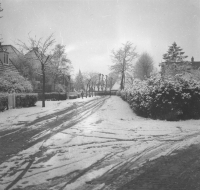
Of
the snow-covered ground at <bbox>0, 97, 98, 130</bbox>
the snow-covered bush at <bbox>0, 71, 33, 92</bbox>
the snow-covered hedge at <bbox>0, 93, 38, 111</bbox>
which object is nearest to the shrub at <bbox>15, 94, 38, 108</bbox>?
the snow-covered hedge at <bbox>0, 93, 38, 111</bbox>

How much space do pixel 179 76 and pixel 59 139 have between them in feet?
26.3

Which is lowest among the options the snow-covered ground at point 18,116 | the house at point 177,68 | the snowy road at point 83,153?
the snowy road at point 83,153

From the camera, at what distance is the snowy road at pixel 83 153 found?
3193 millimetres

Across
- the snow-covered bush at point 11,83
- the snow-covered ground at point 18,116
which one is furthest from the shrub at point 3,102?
the snow-covered bush at point 11,83

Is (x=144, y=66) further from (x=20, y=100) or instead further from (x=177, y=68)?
(x=20, y=100)

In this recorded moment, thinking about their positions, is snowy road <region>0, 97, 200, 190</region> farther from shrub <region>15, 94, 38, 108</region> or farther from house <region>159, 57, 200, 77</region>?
house <region>159, 57, 200, 77</region>

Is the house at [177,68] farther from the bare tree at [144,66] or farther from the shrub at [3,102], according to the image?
the shrub at [3,102]

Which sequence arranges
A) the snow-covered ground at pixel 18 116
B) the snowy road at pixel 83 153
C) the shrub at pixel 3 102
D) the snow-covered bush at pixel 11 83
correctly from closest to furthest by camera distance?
the snowy road at pixel 83 153
the snow-covered ground at pixel 18 116
the shrub at pixel 3 102
the snow-covered bush at pixel 11 83

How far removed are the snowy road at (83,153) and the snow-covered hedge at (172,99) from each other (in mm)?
1736

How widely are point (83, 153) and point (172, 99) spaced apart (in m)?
6.54

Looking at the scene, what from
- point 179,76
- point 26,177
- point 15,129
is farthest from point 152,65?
point 26,177

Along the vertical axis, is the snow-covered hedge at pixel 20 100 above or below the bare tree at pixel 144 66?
below

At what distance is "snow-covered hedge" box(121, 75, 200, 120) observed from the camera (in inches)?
368

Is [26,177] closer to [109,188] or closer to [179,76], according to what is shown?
[109,188]
